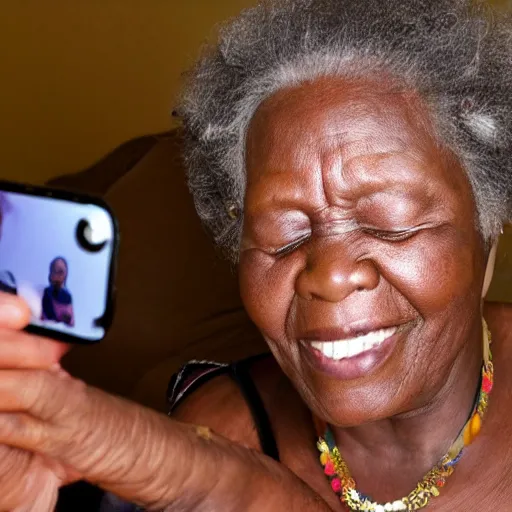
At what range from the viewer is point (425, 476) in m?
1.21

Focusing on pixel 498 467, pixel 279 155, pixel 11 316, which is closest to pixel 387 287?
pixel 279 155

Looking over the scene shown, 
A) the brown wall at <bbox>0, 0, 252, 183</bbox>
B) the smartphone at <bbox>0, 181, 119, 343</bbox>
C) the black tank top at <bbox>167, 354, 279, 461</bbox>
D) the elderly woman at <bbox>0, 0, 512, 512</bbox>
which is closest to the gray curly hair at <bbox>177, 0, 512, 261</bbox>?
the elderly woman at <bbox>0, 0, 512, 512</bbox>

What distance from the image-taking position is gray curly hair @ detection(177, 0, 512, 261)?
40.4 inches

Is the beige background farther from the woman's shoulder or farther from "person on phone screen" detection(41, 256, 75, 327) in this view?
"person on phone screen" detection(41, 256, 75, 327)

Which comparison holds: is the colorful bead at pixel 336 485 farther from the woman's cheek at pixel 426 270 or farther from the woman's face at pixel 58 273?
the woman's face at pixel 58 273

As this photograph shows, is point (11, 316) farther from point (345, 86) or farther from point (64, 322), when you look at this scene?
point (345, 86)

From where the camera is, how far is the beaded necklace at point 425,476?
119 centimetres

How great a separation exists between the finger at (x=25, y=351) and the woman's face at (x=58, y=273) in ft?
0.17

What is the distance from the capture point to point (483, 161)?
1055 millimetres

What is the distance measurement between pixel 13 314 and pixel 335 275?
47 cm

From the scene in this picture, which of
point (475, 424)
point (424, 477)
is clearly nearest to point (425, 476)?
point (424, 477)

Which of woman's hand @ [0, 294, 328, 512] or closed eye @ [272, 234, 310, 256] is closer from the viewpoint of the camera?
woman's hand @ [0, 294, 328, 512]

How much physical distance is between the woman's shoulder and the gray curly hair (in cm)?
38

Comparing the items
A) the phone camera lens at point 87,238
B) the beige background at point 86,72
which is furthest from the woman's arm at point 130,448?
the beige background at point 86,72
